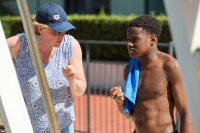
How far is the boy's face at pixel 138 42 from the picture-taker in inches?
96.6

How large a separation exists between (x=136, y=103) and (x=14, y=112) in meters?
1.16

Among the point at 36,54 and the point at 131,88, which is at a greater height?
the point at 36,54

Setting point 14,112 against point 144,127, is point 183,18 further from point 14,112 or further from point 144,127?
point 144,127

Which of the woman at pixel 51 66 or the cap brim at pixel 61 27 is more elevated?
the cap brim at pixel 61 27

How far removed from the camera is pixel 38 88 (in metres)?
2.74

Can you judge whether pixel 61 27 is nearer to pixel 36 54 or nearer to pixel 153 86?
pixel 153 86

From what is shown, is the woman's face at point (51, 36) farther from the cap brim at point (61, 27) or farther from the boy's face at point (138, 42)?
the boy's face at point (138, 42)

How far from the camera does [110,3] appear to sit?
14.3m

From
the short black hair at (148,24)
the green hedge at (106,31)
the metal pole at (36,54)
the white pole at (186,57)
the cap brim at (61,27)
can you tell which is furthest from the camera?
the green hedge at (106,31)

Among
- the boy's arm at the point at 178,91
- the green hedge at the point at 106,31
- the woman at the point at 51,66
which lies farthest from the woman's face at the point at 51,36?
the green hedge at the point at 106,31

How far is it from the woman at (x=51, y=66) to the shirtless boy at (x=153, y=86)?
1.37ft

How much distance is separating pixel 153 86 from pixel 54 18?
2.45 feet

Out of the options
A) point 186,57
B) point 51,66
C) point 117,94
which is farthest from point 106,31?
point 186,57

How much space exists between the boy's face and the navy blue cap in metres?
0.42
